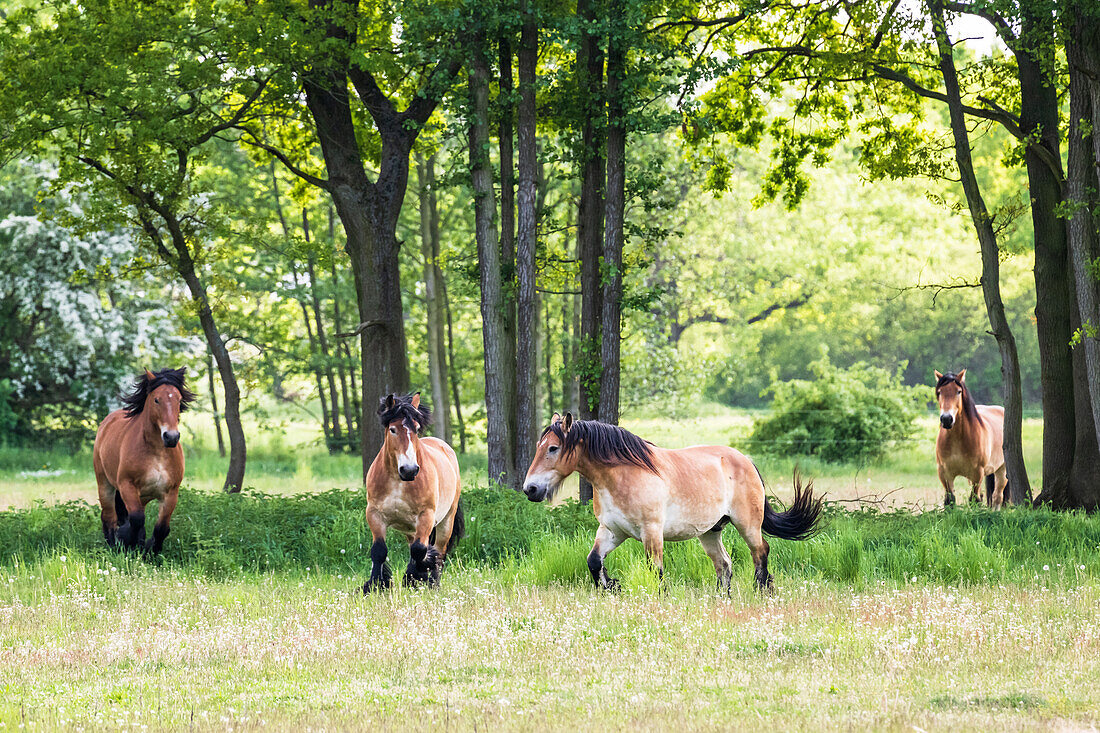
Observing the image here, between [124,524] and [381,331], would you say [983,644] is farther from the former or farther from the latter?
[381,331]

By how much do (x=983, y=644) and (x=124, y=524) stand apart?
33.7ft

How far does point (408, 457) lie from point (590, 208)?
8983 millimetres

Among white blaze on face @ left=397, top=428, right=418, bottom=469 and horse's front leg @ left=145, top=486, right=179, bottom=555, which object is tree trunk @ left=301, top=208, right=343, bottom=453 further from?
white blaze on face @ left=397, top=428, right=418, bottom=469

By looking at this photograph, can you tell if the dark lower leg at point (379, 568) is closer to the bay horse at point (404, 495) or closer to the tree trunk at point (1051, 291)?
the bay horse at point (404, 495)

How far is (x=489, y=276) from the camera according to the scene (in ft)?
56.6

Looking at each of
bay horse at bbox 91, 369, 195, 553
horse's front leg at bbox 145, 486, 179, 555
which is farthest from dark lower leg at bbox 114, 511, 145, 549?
horse's front leg at bbox 145, 486, 179, 555

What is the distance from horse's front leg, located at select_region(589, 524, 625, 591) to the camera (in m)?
9.84

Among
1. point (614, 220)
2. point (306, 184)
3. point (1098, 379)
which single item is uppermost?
point (306, 184)

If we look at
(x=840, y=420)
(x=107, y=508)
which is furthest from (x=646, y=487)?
(x=840, y=420)

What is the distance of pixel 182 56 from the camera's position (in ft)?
60.2

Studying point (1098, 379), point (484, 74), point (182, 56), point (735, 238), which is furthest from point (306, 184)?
point (735, 238)

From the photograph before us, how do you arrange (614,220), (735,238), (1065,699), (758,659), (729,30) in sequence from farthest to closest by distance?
1. (735,238)
2. (729,30)
3. (614,220)
4. (758,659)
5. (1065,699)

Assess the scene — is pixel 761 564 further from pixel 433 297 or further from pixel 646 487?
pixel 433 297

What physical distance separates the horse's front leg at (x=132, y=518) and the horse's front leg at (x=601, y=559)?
6.06m
